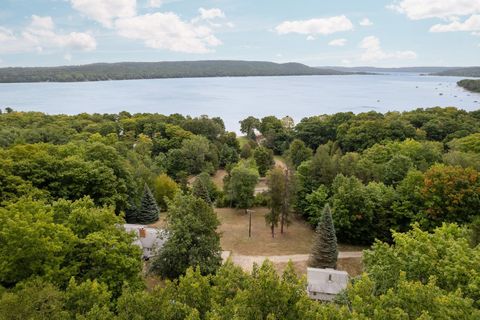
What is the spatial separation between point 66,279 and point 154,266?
205 inches

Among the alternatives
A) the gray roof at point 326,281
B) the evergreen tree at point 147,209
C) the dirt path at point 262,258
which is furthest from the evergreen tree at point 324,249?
the evergreen tree at point 147,209

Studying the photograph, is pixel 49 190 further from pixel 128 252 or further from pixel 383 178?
pixel 383 178

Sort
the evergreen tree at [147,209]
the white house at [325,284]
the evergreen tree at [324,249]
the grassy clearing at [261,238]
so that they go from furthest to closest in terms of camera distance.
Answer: the evergreen tree at [147,209]
the grassy clearing at [261,238]
the evergreen tree at [324,249]
the white house at [325,284]

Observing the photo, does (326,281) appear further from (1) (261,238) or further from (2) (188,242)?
(1) (261,238)

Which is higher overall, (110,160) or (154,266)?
(110,160)

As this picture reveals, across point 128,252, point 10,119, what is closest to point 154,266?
point 128,252

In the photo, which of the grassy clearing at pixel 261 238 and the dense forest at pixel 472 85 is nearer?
the grassy clearing at pixel 261 238

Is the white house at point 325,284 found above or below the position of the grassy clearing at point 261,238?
above

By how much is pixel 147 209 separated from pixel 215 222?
11640mm

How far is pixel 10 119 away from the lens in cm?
5066

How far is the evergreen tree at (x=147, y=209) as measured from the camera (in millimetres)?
27375

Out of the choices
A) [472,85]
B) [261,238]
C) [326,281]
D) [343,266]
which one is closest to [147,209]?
[261,238]

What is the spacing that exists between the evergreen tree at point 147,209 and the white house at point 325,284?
46.4 ft

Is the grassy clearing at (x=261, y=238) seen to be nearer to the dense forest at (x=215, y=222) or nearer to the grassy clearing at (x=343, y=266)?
the dense forest at (x=215, y=222)
